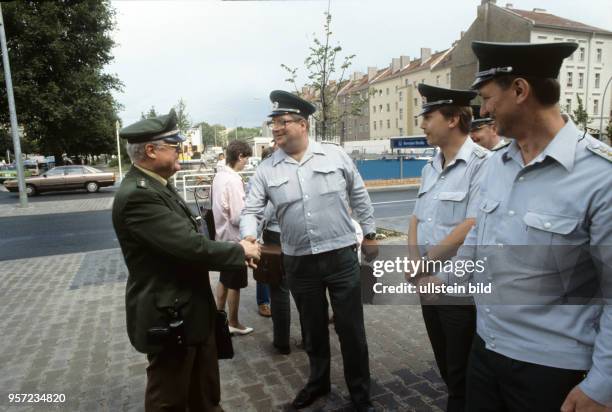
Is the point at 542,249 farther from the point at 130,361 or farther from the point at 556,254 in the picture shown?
the point at 130,361

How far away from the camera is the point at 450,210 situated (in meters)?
2.51

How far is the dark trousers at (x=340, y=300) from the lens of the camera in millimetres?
2916

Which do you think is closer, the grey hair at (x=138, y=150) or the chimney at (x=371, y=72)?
the grey hair at (x=138, y=150)

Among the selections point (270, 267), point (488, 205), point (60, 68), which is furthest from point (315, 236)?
point (60, 68)

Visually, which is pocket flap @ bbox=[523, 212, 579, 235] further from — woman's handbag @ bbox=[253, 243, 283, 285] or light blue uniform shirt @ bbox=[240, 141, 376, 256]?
woman's handbag @ bbox=[253, 243, 283, 285]

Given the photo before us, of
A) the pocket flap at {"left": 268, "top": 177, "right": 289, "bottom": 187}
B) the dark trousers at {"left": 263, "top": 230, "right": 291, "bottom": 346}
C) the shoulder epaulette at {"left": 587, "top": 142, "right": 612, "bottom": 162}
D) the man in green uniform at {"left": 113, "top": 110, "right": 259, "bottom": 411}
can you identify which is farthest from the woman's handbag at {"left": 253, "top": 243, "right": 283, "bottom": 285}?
the shoulder epaulette at {"left": 587, "top": 142, "right": 612, "bottom": 162}

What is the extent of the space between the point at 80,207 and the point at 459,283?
17485 millimetres

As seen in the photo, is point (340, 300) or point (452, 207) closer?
point (452, 207)

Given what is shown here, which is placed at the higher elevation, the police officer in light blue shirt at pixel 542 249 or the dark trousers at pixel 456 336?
the police officer in light blue shirt at pixel 542 249

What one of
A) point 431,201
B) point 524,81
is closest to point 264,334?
point 431,201

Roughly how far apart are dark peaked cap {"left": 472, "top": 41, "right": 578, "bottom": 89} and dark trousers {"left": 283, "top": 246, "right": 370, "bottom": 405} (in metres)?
1.64

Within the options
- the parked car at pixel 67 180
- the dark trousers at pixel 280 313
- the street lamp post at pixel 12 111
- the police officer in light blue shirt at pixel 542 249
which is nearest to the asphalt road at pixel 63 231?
the street lamp post at pixel 12 111

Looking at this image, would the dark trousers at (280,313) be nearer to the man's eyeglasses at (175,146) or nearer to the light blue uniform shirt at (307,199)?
the light blue uniform shirt at (307,199)

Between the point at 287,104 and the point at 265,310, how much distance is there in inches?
108
